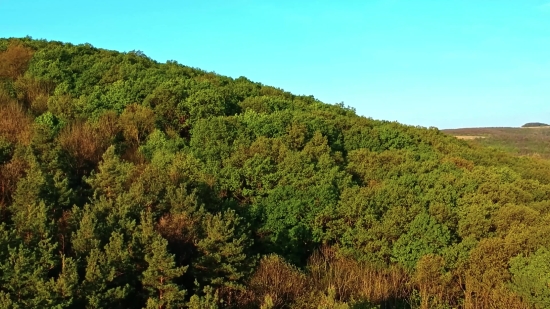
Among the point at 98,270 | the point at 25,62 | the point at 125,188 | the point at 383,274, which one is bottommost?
the point at 383,274

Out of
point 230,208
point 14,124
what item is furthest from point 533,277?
point 14,124

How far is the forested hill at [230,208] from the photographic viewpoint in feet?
35.6

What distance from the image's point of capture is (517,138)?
8781 cm

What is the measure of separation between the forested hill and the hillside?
47.6 m

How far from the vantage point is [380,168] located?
20.9m

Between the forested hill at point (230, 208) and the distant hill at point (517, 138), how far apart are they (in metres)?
47.6

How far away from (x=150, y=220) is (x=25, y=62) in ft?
64.9

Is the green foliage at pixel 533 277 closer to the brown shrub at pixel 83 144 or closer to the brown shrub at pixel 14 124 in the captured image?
the brown shrub at pixel 83 144

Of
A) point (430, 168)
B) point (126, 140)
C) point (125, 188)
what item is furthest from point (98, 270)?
point (430, 168)

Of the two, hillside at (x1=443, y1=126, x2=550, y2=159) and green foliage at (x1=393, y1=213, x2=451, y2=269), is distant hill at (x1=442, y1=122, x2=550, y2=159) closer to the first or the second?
hillside at (x1=443, y1=126, x2=550, y2=159)

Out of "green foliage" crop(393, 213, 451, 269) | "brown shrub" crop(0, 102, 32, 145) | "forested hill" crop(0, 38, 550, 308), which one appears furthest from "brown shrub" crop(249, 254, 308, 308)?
"brown shrub" crop(0, 102, 32, 145)

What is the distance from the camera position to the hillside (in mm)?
71338

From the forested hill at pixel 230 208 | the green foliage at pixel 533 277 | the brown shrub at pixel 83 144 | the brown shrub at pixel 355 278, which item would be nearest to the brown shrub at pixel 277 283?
the forested hill at pixel 230 208

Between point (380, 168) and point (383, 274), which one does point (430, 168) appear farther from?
point (383, 274)
